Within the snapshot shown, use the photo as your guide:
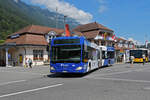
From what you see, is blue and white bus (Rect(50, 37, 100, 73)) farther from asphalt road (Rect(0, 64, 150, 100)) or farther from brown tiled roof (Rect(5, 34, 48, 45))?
brown tiled roof (Rect(5, 34, 48, 45))

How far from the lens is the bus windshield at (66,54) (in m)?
14.2

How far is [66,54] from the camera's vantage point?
47.1ft

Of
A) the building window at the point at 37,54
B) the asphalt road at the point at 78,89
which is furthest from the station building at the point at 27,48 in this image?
the asphalt road at the point at 78,89

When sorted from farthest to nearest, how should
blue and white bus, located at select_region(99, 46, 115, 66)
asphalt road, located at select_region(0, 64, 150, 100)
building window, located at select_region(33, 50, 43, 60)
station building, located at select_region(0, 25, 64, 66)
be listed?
building window, located at select_region(33, 50, 43, 60)
station building, located at select_region(0, 25, 64, 66)
blue and white bus, located at select_region(99, 46, 115, 66)
asphalt road, located at select_region(0, 64, 150, 100)

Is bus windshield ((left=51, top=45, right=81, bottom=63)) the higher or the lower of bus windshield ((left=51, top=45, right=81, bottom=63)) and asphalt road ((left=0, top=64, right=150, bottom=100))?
the higher

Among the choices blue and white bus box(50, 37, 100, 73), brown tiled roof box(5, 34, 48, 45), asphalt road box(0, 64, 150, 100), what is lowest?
asphalt road box(0, 64, 150, 100)

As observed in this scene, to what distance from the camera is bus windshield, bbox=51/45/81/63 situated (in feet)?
46.7

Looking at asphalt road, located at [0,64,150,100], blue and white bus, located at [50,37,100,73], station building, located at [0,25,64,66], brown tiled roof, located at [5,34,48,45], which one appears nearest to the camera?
asphalt road, located at [0,64,150,100]

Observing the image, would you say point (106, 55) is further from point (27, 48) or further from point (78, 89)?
point (78, 89)

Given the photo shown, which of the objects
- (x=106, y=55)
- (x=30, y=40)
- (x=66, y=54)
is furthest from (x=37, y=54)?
(x=66, y=54)

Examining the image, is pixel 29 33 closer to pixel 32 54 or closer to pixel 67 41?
pixel 32 54

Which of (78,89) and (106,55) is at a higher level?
(106,55)

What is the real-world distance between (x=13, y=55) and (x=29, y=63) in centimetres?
760

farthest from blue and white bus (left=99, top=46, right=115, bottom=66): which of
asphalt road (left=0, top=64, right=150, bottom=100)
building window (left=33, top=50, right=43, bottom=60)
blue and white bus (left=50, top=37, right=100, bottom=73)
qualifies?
building window (left=33, top=50, right=43, bottom=60)
